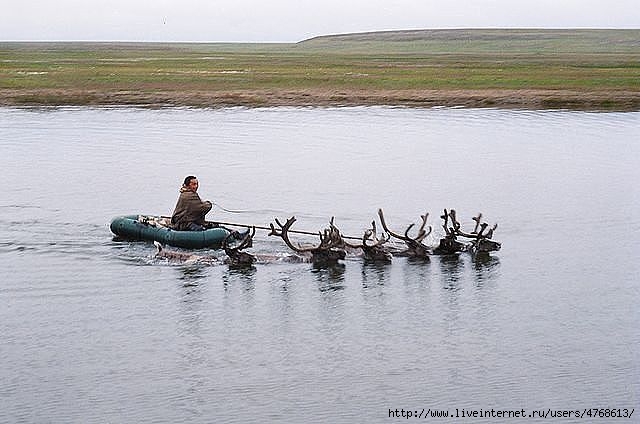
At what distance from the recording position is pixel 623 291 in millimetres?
21438

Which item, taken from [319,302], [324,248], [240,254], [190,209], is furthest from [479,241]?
[190,209]

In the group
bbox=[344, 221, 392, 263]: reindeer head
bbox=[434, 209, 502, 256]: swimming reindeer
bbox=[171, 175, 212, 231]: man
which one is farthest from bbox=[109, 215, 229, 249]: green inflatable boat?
bbox=[434, 209, 502, 256]: swimming reindeer

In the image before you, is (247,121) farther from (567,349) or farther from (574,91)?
(567,349)

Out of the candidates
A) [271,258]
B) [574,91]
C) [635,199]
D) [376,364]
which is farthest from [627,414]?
[574,91]

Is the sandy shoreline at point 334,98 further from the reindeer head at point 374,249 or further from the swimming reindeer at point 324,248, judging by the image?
the swimming reindeer at point 324,248

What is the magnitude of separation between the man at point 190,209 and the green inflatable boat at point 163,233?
0.20m

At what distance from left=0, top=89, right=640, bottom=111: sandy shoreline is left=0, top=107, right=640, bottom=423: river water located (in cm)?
2133

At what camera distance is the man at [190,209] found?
23.6 meters

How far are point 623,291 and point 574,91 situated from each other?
4442 cm

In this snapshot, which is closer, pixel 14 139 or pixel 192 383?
pixel 192 383

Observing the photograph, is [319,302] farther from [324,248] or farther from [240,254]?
[240,254]

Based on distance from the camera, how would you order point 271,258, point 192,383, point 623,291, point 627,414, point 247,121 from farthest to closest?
point 247,121 < point 271,258 < point 623,291 < point 192,383 < point 627,414

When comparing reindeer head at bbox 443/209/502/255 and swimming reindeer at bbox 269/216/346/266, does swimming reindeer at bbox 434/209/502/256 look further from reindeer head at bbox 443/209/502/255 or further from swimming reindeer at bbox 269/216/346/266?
swimming reindeer at bbox 269/216/346/266

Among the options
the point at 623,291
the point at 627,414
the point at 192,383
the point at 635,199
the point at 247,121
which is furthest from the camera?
the point at 247,121
